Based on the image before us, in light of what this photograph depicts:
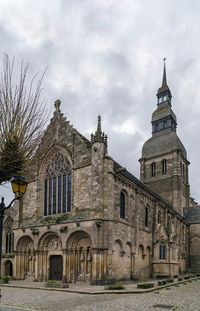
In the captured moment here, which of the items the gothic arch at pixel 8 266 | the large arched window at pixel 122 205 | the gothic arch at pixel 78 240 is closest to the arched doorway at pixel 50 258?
the gothic arch at pixel 78 240

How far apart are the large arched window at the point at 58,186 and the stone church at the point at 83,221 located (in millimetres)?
87

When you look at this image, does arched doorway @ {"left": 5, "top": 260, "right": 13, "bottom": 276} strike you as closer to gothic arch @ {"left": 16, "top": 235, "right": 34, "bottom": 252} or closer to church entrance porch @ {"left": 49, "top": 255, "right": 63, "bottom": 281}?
gothic arch @ {"left": 16, "top": 235, "right": 34, "bottom": 252}

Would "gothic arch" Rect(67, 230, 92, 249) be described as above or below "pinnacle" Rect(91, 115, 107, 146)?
below

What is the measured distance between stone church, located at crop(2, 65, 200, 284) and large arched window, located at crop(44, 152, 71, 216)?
0.09m

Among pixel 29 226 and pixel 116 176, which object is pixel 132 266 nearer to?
pixel 116 176

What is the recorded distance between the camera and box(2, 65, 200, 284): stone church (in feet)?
76.6

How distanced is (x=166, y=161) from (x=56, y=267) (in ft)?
96.5

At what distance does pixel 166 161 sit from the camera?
4950cm

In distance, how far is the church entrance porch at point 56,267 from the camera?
25.1 metres

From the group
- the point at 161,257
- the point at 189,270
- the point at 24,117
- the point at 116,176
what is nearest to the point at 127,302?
the point at 24,117

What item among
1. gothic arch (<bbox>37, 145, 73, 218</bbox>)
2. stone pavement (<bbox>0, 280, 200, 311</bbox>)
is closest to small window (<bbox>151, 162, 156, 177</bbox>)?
gothic arch (<bbox>37, 145, 73, 218</bbox>)

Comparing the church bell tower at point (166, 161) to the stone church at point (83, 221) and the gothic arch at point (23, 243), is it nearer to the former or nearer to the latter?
the stone church at point (83, 221)

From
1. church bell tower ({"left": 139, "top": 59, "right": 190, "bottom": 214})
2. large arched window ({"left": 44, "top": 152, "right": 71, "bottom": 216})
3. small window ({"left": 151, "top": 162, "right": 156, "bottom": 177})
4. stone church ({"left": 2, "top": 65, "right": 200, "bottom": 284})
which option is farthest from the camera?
small window ({"left": 151, "top": 162, "right": 156, "bottom": 177})

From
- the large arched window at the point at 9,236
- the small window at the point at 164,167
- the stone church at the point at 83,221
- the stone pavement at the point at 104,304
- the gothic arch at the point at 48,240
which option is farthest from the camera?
the small window at the point at 164,167
